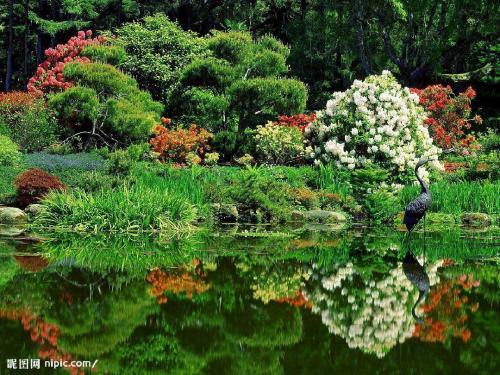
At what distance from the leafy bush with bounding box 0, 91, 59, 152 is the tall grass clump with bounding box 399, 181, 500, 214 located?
895cm

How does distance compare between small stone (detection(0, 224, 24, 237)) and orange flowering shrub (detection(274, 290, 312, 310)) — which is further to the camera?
small stone (detection(0, 224, 24, 237))

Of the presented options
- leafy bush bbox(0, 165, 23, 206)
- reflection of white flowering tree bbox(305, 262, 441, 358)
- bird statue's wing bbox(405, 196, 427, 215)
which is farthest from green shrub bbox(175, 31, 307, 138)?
reflection of white flowering tree bbox(305, 262, 441, 358)

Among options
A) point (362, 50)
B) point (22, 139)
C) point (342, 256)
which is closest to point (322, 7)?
point (362, 50)

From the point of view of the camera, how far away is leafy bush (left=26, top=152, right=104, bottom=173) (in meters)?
16.6

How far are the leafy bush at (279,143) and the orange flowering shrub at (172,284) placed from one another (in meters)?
10.8

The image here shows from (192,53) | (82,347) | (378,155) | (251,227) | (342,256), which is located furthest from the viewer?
(192,53)

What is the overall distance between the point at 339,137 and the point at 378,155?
3.42 feet

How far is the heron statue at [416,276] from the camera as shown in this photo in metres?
7.39

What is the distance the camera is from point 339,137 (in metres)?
18.9

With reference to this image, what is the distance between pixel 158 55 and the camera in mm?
23797

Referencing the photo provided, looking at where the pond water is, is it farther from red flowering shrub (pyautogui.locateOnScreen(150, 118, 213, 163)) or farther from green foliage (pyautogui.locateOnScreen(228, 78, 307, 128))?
green foliage (pyautogui.locateOnScreen(228, 78, 307, 128))

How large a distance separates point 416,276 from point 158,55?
16.4 metres

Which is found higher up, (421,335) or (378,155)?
(378,155)

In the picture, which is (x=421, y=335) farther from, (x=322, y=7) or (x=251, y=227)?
(x=322, y=7)
